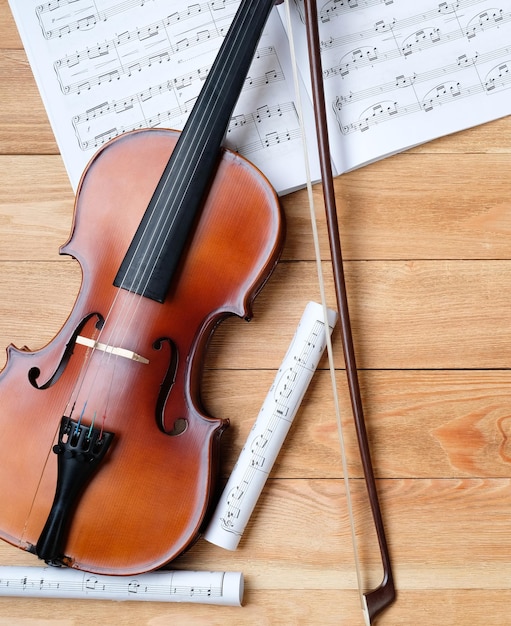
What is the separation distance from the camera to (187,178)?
913 millimetres

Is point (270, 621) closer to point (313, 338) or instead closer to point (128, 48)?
point (313, 338)

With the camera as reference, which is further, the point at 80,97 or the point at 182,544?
the point at 80,97

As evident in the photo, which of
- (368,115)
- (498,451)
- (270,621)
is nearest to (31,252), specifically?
(368,115)

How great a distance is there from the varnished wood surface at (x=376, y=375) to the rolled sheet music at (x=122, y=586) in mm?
30

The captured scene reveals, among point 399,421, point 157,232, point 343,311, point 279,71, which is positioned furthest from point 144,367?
point 279,71

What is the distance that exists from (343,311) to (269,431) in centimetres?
21

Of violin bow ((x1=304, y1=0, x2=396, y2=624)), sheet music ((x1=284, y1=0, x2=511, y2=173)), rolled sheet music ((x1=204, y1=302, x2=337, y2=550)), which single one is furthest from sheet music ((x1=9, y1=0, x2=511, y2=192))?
rolled sheet music ((x1=204, y1=302, x2=337, y2=550))

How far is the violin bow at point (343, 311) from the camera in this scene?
0.95 meters

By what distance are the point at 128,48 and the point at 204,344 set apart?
0.51m

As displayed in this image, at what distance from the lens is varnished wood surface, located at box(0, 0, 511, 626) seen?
103 cm

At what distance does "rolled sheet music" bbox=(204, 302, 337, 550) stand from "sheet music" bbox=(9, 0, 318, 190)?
0.78 ft

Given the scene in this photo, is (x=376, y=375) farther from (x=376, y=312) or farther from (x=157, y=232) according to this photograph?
(x=157, y=232)

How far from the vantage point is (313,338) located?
1.01 meters

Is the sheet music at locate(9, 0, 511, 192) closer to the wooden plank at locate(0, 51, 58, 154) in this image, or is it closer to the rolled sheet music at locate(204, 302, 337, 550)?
the wooden plank at locate(0, 51, 58, 154)
